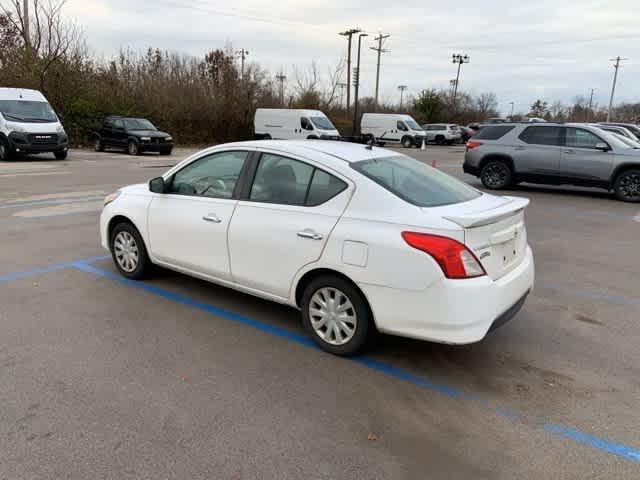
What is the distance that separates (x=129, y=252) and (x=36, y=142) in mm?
15775

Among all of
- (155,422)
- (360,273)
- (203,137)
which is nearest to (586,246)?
(360,273)

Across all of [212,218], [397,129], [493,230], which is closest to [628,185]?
[493,230]

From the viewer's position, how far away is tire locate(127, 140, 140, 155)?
23.6 metres

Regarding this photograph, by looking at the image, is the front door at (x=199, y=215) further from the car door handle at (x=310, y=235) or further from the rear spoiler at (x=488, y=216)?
the rear spoiler at (x=488, y=216)

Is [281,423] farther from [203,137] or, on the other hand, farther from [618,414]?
[203,137]

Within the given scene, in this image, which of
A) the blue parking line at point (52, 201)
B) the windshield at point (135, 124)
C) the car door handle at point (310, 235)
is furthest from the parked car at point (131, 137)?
the car door handle at point (310, 235)

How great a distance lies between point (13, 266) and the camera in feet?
20.0

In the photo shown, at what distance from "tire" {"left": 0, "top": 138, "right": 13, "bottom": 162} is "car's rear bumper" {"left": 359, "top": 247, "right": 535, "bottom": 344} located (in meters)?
19.0

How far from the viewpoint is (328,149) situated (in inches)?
171

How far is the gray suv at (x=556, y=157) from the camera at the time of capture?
1255 centimetres

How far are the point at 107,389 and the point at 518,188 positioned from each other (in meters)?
13.5

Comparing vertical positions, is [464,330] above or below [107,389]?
above

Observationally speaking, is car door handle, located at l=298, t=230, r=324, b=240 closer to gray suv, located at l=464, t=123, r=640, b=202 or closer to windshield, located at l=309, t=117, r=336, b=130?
gray suv, located at l=464, t=123, r=640, b=202

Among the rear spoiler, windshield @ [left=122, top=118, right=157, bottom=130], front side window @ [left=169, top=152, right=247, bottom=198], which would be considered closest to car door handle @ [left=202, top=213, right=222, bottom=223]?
front side window @ [left=169, top=152, right=247, bottom=198]
